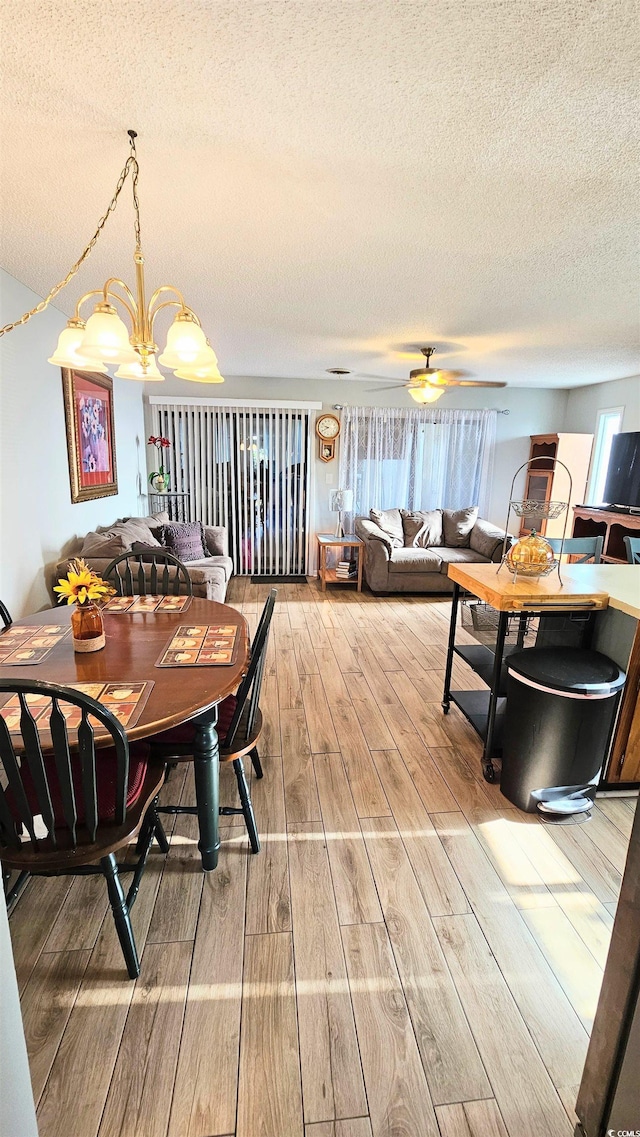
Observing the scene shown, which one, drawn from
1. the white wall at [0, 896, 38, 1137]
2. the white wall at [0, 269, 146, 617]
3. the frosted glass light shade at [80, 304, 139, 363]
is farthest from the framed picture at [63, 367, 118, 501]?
the white wall at [0, 896, 38, 1137]

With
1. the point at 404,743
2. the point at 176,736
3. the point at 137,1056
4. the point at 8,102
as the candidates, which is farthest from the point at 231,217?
the point at 137,1056

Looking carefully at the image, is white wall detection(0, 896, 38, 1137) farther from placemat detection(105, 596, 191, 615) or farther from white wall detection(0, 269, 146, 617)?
white wall detection(0, 269, 146, 617)

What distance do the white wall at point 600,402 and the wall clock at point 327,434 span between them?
3144 mm

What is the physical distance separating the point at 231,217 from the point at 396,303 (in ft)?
4.58

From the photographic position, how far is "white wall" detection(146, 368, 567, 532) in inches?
244

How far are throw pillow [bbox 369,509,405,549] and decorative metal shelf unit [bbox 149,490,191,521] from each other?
2362mm

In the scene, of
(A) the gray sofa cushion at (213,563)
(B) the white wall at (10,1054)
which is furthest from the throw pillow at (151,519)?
(B) the white wall at (10,1054)

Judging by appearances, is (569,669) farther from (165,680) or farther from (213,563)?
(213,563)

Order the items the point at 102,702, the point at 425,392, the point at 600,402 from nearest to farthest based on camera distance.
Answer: the point at 102,702
the point at 425,392
the point at 600,402

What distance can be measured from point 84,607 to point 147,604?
2.07 ft

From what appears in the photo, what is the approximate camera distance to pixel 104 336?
65.9 inches

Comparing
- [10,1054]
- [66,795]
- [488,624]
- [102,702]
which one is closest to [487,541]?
[488,624]

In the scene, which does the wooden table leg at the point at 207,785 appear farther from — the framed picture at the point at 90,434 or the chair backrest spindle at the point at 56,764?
the framed picture at the point at 90,434

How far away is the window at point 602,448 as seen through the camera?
5863mm
